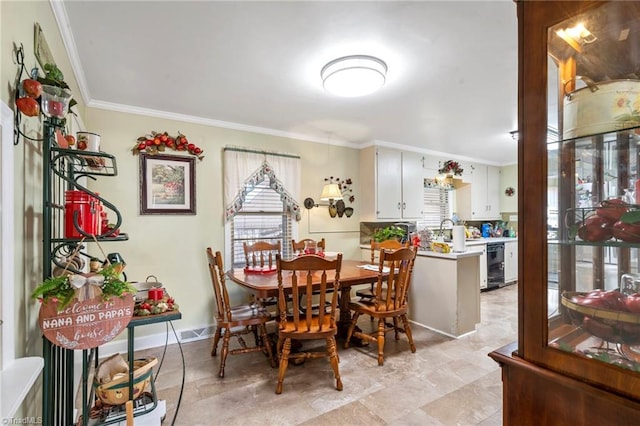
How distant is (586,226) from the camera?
861 mm

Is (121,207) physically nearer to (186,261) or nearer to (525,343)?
(186,261)

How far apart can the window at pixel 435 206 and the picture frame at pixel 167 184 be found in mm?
3899

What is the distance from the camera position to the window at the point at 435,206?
5.61 m

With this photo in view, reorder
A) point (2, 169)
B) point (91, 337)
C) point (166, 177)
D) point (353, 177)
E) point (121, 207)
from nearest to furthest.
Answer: point (2, 169), point (91, 337), point (121, 207), point (166, 177), point (353, 177)

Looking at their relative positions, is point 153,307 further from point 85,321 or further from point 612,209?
point 612,209

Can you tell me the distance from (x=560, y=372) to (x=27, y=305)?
2.00 m

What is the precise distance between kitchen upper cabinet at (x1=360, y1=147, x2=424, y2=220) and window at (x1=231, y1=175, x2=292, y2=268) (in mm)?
1335

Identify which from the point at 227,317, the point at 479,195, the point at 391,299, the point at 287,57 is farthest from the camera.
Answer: the point at 479,195

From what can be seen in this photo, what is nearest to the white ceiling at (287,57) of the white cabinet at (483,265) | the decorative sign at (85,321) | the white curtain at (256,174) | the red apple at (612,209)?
the white curtain at (256,174)

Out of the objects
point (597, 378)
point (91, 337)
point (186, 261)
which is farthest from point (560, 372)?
point (186, 261)

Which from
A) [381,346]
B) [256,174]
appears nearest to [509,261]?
[381,346]

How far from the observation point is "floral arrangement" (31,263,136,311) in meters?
1.11

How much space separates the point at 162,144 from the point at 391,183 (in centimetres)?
312

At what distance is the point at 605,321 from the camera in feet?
2.70
